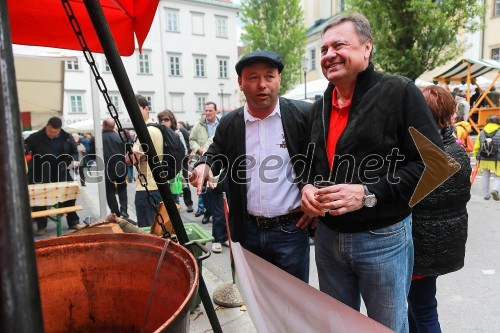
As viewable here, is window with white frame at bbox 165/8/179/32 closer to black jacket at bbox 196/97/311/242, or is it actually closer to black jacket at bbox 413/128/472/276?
black jacket at bbox 196/97/311/242

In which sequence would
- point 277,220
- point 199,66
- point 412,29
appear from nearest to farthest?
point 277,220 < point 412,29 < point 199,66

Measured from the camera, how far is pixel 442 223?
6.55ft

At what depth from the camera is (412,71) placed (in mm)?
11914

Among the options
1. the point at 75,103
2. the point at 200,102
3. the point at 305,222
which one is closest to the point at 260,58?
the point at 305,222

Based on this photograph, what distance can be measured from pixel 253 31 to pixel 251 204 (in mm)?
25597

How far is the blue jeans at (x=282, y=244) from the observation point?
7.35 ft

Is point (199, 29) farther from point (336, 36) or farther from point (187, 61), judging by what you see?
point (336, 36)

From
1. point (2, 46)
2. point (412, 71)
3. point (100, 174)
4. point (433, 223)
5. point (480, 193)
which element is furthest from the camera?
point (412, 71)

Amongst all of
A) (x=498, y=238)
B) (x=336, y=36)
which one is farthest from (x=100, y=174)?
(x=498, y=238)

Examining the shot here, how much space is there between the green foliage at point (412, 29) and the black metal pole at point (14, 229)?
12712mm

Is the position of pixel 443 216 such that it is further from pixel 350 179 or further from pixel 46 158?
pixel 46 158

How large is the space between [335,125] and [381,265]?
0.72 metres

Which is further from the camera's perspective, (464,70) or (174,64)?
(174,64)

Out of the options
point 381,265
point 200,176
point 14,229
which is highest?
point 14,229
